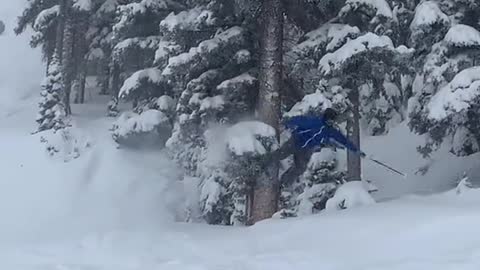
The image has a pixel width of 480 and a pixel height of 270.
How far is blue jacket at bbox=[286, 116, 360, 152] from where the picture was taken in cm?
1034

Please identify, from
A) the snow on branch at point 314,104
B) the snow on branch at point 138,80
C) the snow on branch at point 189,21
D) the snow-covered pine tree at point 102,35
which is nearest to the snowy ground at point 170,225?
the snow on branch at point 138,80

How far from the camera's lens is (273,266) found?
6746 mm

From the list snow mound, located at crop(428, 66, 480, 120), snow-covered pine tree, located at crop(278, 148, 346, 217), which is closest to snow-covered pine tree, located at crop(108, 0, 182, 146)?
snow-covered pine tree, located at crop(278, 148, 346, 217)

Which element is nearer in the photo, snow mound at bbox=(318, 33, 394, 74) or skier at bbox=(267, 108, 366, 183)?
snow mound at bbox=(318, 33, 394, 74)

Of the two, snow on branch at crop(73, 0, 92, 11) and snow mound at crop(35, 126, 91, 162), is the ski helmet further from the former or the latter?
snow on branch at crop(73, 0, 92, 11)

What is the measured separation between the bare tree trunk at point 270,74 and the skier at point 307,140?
1.07 feet

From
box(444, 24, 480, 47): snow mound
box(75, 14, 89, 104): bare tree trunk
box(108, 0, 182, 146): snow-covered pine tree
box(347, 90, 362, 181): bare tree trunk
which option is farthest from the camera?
box(75, 14, 89, 104): bare tree trunk

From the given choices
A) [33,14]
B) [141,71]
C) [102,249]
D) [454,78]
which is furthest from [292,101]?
[33,14]

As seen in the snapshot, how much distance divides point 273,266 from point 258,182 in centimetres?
408

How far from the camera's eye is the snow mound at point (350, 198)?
945 cm

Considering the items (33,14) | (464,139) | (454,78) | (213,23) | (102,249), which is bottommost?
(102,249)

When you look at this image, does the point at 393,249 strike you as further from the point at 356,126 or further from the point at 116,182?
the point at 116,182

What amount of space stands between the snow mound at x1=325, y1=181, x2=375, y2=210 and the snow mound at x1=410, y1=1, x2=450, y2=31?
2.79 meters

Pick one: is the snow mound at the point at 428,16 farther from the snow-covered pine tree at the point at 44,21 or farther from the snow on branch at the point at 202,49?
the snow-covered pine tree at the point at 44,21
